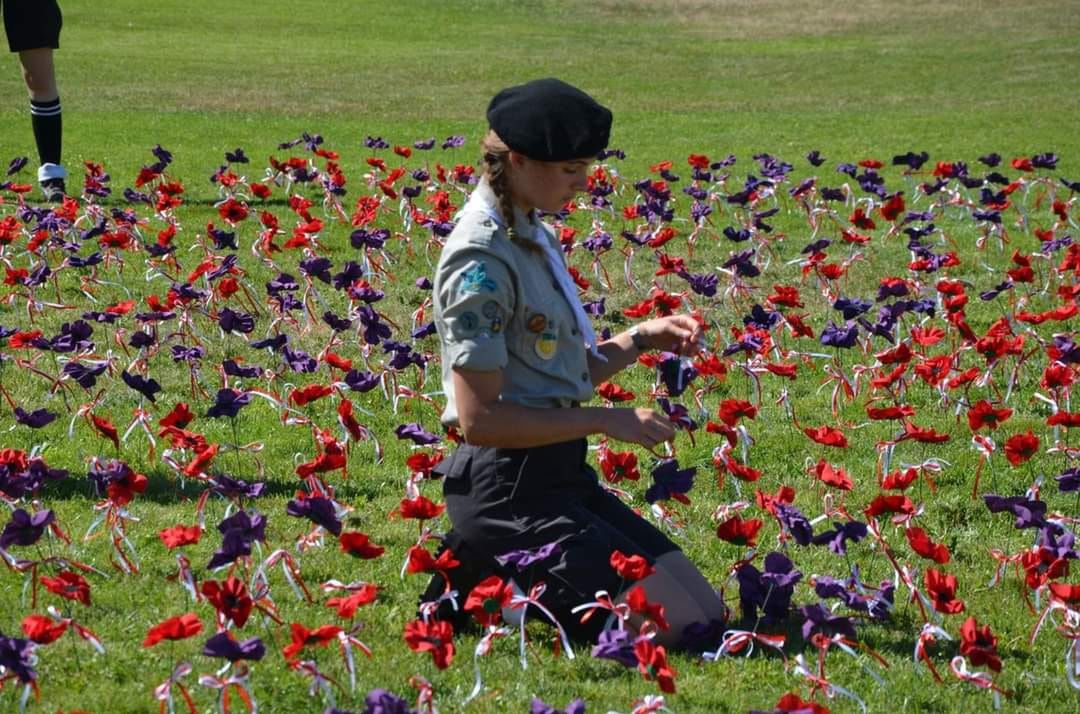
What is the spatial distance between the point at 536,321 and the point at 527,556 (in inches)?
24.6

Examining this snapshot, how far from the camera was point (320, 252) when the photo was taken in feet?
31.9

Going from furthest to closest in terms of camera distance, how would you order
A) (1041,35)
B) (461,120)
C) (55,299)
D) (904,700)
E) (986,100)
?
(1041,35), (986,100), (461,120), (55,299), (904,700)

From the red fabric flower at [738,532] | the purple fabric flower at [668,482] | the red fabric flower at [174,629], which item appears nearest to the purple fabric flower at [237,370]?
the purple fabric flower at [668,482]

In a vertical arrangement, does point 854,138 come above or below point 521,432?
below

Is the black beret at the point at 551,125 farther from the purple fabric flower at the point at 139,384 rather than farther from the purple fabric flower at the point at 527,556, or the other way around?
the purple fabric flower at the point at 139,384

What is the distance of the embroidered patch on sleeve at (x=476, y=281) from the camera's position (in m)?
4.12

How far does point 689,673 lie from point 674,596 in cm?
21

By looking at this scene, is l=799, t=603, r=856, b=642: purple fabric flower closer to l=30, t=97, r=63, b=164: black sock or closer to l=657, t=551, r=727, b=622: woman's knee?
l=657, t=551, r=727, b=622: woman's knee

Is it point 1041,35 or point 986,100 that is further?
point 1041,35

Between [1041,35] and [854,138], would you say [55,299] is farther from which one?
[1041,35]

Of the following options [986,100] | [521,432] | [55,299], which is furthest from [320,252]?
[986,100]

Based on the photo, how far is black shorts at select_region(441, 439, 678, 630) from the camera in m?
4.21

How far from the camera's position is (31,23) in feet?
35.4

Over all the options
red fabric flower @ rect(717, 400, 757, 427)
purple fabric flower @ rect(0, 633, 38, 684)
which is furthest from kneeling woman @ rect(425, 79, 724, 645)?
purple fabric flower @ rect(0, 633, 38, 684)
